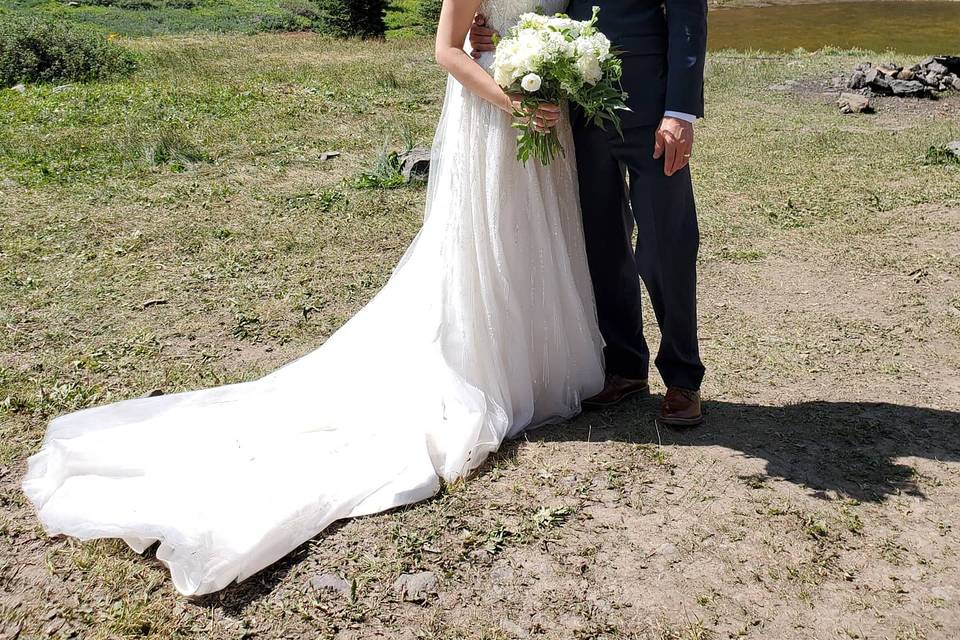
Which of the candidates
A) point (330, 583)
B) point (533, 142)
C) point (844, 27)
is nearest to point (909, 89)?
point (533, 142)

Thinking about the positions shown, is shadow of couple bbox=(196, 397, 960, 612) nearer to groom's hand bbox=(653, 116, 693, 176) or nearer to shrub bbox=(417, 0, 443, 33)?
groom's hand bbox=(653, 116, 693, 176)

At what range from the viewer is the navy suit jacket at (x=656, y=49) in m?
3.38

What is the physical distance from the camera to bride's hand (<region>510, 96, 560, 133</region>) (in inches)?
133

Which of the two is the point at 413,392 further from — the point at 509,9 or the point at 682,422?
the point at 509,9

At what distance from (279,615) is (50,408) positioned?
2163mm

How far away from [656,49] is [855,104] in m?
9.69

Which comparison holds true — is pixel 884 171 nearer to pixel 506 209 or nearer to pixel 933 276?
pixel 933 276

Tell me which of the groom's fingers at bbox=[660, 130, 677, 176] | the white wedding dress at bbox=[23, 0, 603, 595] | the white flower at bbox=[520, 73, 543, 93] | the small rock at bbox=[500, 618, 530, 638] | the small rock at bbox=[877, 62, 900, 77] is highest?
the white flower at bbox=[520, 73, 543, 93]

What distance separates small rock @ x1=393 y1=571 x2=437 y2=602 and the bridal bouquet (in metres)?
1.69

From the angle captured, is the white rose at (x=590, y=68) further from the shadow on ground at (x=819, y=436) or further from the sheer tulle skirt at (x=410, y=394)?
the shadow on ground at (x=819, y=436)

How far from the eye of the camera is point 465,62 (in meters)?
3.52

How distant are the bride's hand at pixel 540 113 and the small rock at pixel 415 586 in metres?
1.79

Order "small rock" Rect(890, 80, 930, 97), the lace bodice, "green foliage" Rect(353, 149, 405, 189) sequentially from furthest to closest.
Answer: "small rock" Rect(890, 80, 930, 97) → "green foliage" Rect(353, 149, 405, 189) → the lace bodice

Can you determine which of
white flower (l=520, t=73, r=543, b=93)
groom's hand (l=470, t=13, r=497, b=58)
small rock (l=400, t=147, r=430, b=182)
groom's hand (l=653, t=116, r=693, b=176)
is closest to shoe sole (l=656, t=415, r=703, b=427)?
groom's hand (l=653, t=116, r=693, b=176)
